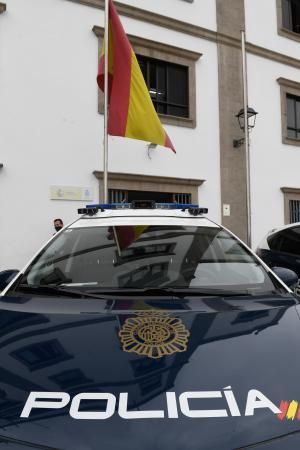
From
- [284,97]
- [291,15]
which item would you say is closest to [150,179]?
[284,97]

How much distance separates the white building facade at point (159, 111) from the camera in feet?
28.9

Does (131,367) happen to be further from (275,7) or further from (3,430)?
(275,7)

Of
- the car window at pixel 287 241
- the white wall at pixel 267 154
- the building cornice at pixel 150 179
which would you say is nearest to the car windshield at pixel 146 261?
the car window at pixel 287 241

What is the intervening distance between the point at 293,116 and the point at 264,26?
9.35ft

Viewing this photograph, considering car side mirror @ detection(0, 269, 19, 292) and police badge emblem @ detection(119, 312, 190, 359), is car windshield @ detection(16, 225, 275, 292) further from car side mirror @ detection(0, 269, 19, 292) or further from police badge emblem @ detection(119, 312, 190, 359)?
police badge emblem @ detection(119, 312, 190, 359)

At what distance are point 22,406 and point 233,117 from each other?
11.2 metres

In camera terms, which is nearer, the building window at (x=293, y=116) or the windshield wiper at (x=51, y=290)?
the windshield wiper at (x=51, y=290)

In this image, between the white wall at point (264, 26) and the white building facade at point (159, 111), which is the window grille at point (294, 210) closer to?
the white building facade at point (159, 111)

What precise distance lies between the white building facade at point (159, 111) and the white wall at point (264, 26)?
0.04 m

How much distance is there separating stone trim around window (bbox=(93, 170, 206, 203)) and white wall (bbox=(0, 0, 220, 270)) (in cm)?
17

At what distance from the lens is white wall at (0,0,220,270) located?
8.67 meters

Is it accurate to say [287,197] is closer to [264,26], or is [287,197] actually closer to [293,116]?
[293,116]

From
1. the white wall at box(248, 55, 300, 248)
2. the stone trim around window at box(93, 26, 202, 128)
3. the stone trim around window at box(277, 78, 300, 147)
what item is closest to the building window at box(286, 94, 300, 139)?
the stone trim around window at box(277, 78, 300, 147)

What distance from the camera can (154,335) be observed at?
68.0 inches
